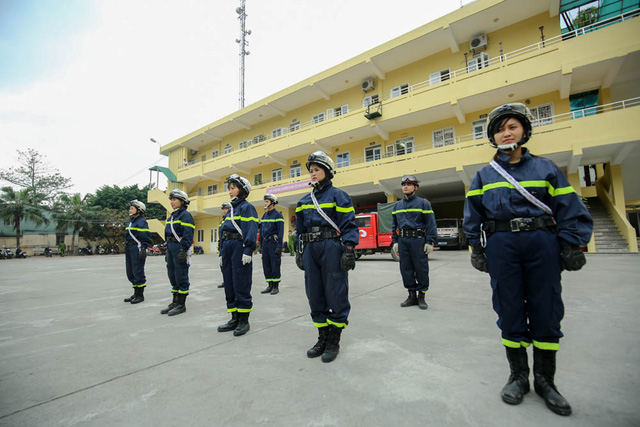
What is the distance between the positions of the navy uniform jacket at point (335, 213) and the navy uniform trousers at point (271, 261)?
3.24 meters

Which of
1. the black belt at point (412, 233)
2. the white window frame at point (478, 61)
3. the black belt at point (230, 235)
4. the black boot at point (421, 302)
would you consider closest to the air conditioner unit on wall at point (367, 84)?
the white window frame at point (478, 61)

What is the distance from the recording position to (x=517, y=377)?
1826 mm

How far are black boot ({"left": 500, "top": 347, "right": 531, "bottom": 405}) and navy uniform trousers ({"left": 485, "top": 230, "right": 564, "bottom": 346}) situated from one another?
8cm

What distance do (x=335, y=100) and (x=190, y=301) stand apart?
18332 mm

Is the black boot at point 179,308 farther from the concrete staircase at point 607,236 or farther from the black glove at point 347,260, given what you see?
the concrete staircase at point 607,236

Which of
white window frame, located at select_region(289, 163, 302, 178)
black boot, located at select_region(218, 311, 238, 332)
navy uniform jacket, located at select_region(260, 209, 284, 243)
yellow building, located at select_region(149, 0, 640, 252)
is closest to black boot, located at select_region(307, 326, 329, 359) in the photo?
black boot, located at select_region(218, 311, 238, 332)

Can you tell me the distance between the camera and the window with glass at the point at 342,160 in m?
19.2

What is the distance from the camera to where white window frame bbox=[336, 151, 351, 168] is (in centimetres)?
1923

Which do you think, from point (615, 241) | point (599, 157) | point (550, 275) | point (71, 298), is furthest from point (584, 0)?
point (71, 298)

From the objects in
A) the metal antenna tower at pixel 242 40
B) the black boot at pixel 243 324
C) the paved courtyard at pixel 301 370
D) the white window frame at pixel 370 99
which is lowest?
the paved courtyard at pixel 301 370

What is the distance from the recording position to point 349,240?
8.73 feet

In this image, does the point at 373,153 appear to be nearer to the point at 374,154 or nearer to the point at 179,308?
the point at 374,154

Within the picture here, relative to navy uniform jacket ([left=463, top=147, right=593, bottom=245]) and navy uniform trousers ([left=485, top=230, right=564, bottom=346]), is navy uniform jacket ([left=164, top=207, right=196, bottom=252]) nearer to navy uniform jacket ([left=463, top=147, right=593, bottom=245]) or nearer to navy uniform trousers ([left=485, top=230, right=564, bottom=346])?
navy uniform jacket ([left=463, top=147, right=593, bottom=245])

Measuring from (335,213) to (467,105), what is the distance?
14.5 metres
